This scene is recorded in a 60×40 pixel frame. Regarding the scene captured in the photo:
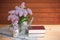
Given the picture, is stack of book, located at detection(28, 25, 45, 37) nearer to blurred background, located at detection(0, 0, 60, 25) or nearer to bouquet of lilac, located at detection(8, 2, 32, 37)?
bouquet of lilac, located at detection(8, 2, 32, 37)

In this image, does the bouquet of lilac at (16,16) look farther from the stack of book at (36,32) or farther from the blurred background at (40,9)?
the blurred background at (40,9)

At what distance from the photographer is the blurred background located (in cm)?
302

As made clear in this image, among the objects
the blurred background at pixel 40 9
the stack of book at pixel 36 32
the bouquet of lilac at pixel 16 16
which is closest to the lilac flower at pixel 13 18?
the bouquet of lilac at pixel 16 16

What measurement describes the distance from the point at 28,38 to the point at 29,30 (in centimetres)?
10

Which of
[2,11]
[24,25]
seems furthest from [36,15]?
[24,25]

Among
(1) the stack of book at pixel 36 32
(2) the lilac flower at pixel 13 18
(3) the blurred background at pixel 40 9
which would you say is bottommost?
(1) the stack of book at pixel 36 32

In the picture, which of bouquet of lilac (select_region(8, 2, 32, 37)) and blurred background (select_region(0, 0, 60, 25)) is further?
blurred background (select_region(0, 0, 60, 25))

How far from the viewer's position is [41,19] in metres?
3.07

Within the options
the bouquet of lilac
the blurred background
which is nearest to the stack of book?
the bouquet of lilac

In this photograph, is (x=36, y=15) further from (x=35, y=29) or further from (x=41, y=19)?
(x=35, y=29)

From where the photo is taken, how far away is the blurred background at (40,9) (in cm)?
302

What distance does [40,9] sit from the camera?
10.0ft

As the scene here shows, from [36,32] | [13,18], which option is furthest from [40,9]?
[13,18]

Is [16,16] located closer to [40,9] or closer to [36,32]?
[36,32]
